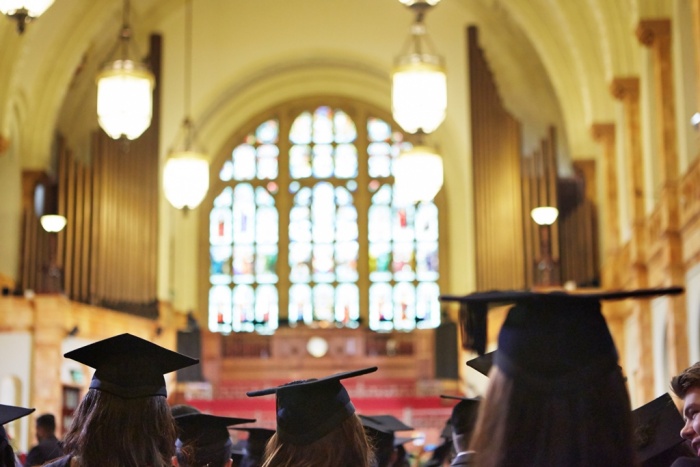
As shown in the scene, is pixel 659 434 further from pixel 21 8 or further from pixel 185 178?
pixel 185 178

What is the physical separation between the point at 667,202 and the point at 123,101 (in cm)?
692

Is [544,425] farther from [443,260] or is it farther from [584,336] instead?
[443,260]

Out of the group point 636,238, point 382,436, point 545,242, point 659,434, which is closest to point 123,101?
point 636,238

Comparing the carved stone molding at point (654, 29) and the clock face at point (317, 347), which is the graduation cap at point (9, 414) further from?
the clock face at point (317, 347)

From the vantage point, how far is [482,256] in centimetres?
2670

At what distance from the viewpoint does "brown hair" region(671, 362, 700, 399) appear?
14.7ft

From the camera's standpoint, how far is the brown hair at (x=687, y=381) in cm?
449

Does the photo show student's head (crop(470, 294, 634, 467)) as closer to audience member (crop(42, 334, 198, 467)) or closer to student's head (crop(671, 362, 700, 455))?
audience member (crop(42, 334, 198, 467))

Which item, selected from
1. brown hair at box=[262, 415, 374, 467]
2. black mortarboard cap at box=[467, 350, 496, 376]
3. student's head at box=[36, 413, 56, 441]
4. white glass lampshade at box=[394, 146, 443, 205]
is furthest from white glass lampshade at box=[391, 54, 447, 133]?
brown hair at box=[262, 415, 374, 467]

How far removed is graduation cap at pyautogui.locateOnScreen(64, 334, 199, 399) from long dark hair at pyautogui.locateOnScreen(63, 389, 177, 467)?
5 centimetres

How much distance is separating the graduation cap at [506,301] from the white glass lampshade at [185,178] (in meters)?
17.8

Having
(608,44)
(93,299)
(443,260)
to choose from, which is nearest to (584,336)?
(608,44)

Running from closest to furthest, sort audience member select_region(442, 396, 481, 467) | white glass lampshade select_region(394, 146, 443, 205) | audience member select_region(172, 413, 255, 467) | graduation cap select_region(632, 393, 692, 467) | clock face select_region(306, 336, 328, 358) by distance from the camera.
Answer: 1. graduation cap select_region(632, 393, 692, 467)
2. audience member select_region(172, 413, 255, 467)
3. audience member select_region(442, 396, 481, 467)
4. white glass lampshade select_region(394, 146, 443, 205)
5. clock face select_region(306, 336, 328, 358)

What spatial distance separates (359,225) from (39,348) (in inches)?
407
